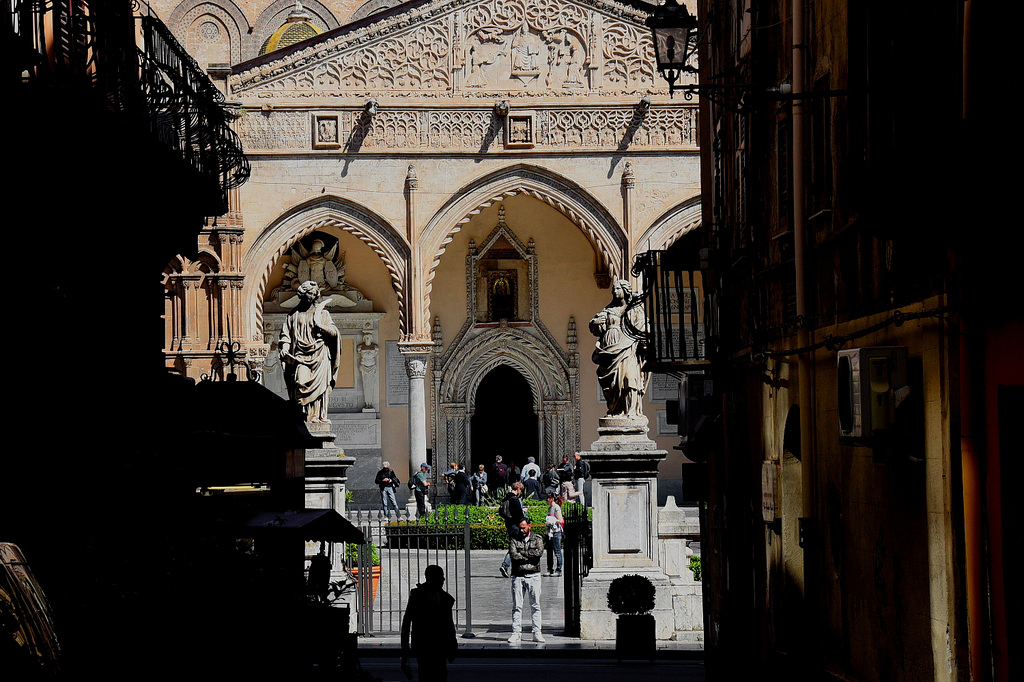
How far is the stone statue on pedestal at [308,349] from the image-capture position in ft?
51.3

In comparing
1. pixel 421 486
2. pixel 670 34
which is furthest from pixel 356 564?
pixel 421 486

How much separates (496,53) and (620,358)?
16.9 m

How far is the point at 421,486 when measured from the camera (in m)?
29.1

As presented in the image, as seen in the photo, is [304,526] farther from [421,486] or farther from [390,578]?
[421,486]

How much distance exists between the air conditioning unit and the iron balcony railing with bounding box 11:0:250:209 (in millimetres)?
4251

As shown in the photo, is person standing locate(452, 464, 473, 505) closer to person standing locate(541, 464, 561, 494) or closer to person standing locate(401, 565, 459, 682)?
person standing locate(541, 464, 561, 494)

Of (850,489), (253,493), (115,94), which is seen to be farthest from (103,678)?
(253,493)

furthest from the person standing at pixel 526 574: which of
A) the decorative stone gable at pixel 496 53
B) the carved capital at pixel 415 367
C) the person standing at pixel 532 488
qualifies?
the decorative stone gable at pixel 496 53

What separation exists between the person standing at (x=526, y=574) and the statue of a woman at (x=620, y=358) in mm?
1740

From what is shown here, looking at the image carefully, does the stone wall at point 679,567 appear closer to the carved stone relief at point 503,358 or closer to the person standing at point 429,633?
the person standing at point 429,633

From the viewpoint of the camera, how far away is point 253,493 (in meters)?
13.0

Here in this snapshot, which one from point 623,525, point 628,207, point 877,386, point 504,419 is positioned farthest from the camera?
point 504,419

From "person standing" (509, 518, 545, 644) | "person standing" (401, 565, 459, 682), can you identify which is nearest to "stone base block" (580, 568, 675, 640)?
"person standing" (509, 518, 545, 644)

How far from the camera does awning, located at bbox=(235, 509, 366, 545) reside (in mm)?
10289
